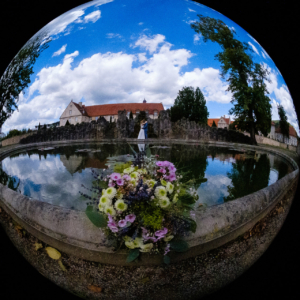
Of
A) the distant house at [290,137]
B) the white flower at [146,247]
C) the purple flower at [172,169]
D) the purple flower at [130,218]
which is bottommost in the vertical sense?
the white flower at [146,247]

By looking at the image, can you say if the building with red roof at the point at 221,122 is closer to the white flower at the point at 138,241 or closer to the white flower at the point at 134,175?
the white flower at the point at 134,175

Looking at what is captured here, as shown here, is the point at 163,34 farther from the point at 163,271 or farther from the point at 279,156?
the point at 163,271

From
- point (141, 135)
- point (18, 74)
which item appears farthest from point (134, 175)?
point (18, 74)

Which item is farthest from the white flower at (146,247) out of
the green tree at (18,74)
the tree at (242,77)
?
the green tree at (18,74)

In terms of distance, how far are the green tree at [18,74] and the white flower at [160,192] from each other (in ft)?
10.3

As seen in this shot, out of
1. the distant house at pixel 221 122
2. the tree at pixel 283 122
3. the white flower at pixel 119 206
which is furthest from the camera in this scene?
the tree at pixel 283 122

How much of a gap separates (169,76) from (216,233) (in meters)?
2.57

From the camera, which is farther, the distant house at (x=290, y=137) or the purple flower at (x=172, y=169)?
the distant house at (x=290, y=137)

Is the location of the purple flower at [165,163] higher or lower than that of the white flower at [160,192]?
higher

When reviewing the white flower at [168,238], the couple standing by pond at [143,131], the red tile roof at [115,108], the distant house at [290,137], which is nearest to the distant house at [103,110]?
the red tile roof at [115,108]

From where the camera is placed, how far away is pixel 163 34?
4266 millimetres

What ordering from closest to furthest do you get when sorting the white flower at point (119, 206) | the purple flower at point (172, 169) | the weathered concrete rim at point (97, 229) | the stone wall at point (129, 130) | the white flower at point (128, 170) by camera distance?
the white flower at point (119, 206) → the white flower at point (128, 170) → the purple flower at point (172, 169) → the weathered concrete rim at point (97, 229) → the stone wall at point (129, 130)

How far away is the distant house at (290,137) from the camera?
532 cm

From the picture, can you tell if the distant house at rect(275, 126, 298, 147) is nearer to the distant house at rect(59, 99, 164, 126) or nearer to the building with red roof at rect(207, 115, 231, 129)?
the building with red roof at rect(207, 115, 231, 129)
